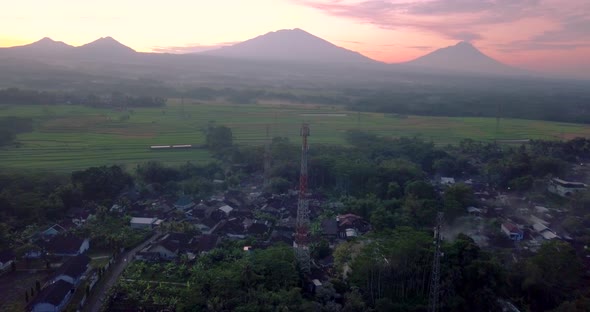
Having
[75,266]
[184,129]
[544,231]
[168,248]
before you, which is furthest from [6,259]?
[184,129]

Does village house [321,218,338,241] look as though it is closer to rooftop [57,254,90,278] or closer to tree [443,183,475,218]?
tree [443,183,475,218]

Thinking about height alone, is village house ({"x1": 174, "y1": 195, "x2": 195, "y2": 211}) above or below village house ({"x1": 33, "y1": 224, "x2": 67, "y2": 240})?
above

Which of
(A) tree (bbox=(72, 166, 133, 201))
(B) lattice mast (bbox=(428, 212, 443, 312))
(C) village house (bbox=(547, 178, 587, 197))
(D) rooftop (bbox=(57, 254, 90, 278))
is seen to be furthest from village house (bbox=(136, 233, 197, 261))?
(C) village house (bbox=(547, 178, 587, 197))

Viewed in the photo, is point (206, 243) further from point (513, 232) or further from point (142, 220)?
point (513, 232)

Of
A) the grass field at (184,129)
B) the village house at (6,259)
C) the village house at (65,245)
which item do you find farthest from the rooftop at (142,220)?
the grass field at (184,129)

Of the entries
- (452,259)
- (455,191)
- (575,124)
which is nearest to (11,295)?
(452,259)

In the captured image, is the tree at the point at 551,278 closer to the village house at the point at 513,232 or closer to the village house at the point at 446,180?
the village house at the point at 513,232
